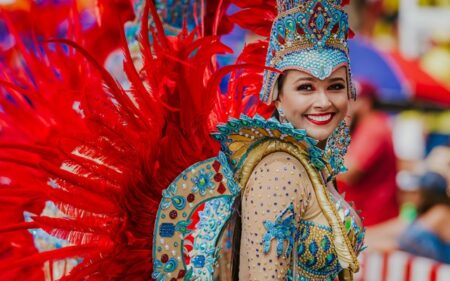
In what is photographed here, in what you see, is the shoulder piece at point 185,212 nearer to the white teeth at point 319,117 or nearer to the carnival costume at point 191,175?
the carnival costume at point 191,175

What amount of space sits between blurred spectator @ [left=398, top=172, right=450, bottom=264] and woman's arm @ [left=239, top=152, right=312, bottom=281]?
16.6ft

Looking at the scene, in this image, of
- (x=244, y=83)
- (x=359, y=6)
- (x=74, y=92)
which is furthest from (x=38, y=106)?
(x=359, y=6)

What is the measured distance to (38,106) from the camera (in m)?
4.77

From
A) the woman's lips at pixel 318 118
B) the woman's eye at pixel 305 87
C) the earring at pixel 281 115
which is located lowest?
the woman's lips at pixel 318 118

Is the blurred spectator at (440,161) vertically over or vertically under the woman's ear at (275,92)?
over

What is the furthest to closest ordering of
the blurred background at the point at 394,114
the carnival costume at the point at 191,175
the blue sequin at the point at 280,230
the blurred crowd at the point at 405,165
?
the blurred crowd at the point at 405,165
the blurred background at the point at 394,114
the carnival costume at the point at 191,175
the blue sequin at the point at 280,230

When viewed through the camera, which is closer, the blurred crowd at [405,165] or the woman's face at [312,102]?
the woman's face at [312,102]

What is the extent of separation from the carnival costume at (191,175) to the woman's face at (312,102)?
4cm

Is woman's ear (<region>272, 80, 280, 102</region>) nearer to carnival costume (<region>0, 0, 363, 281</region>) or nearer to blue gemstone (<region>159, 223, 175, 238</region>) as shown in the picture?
carnival costume (<region>0, 0, 363, 281</region>)

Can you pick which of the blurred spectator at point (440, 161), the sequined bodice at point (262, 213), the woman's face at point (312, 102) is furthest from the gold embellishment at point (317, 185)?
the blurred spectator at point (440, 161)

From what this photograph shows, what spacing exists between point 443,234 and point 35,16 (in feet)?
14.6

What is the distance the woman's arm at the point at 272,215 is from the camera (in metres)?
3.55

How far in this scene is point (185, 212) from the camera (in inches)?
151

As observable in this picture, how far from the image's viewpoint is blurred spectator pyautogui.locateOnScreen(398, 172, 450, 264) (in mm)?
8531
